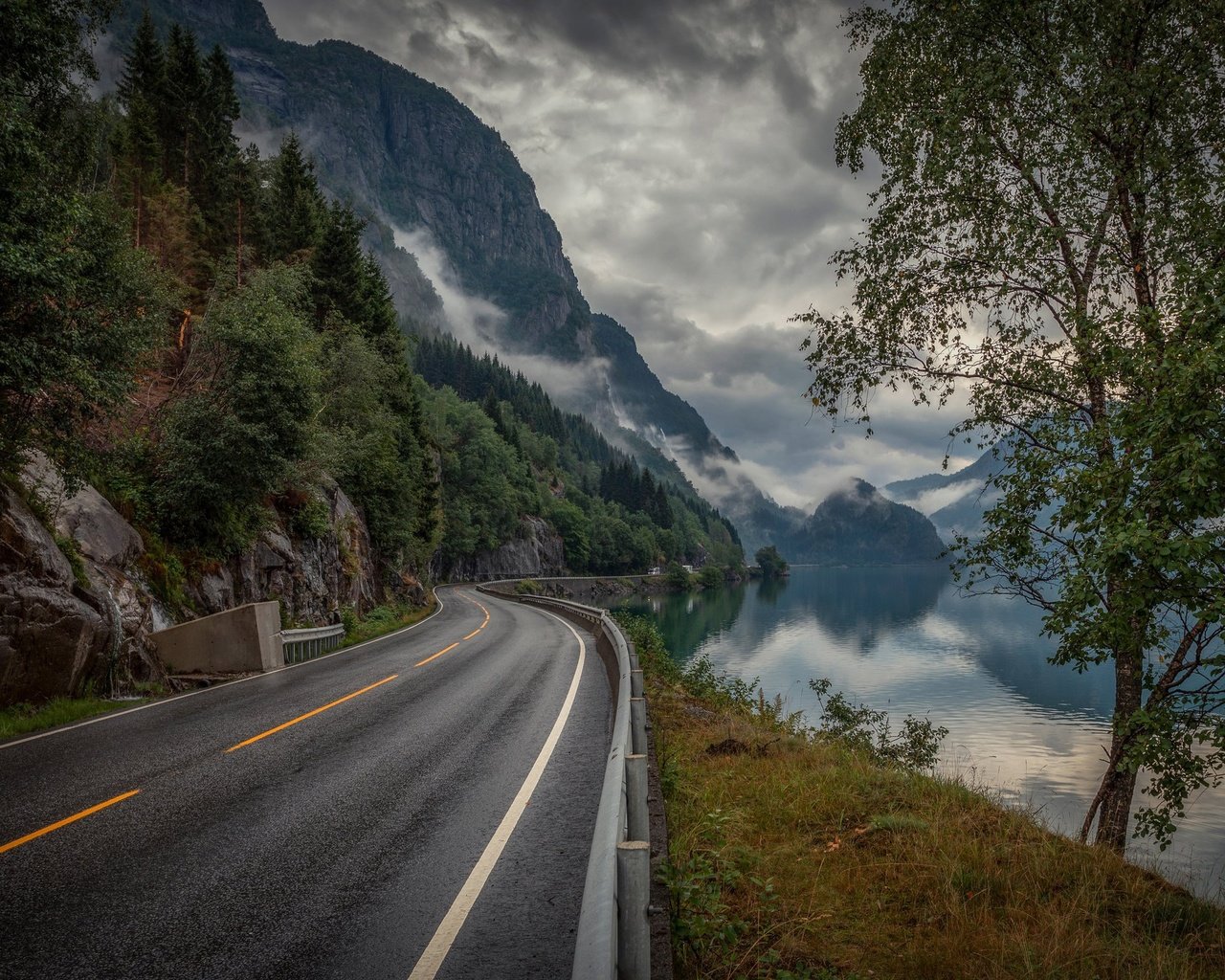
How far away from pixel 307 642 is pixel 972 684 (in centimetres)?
→ 3643

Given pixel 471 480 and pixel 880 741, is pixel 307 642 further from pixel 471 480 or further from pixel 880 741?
pixel 471 480

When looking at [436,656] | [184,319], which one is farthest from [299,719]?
[184,319]

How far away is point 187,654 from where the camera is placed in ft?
46.5

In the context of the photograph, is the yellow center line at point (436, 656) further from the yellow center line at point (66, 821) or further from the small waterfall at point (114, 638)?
the yellow center line at point (66, 821)

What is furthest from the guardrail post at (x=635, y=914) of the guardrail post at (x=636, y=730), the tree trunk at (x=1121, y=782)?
the tree trunk at (x=1121, y=782)

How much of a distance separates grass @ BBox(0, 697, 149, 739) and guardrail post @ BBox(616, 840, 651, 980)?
34.5ft

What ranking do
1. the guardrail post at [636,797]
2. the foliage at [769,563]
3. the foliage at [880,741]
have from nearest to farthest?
the guardrail post at [636,797], the foliage at [880,741], the foliage at [769,563]

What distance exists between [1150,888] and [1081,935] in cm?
196

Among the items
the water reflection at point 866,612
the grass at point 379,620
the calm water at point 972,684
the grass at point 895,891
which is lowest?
the water reflection at point 866,612

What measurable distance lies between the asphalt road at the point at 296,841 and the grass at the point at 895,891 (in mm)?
1071

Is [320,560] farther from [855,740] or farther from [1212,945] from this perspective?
[1212,945]

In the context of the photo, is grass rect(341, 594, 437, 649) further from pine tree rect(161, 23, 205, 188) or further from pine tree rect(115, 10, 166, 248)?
pine tree rect(161, 23, 205, 188)

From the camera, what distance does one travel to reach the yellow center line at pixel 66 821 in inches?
210

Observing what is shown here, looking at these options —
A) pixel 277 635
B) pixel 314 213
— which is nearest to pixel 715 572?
pixel 314 213
